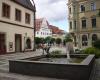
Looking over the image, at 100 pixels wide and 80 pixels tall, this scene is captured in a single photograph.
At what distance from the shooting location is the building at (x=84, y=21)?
47719mm

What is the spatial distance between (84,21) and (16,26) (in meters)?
24.6

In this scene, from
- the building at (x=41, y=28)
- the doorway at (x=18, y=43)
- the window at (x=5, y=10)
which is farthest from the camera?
the building at (x=41, y=28)

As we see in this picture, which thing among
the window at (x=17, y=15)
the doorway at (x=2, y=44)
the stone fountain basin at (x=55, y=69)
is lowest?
the stone fountain basin at (x=55, y=69)

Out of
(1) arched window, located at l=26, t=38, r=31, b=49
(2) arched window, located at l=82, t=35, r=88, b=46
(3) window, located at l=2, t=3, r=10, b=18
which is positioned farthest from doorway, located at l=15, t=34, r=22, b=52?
(2) arched window, located at l=82, t=35, r=88, b=46

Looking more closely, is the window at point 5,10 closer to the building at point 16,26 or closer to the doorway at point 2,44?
the building at point 16,26

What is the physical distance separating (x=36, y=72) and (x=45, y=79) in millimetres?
963

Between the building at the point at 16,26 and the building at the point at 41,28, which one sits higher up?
the building at the point at 41,28

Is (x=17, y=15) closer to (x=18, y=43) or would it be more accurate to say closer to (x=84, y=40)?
(x=18, y=43)

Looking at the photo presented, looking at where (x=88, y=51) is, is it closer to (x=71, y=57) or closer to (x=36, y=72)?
(x=71, y=57)

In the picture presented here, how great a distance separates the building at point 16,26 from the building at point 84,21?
17819 mm

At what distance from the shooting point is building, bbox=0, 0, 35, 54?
2544 cm

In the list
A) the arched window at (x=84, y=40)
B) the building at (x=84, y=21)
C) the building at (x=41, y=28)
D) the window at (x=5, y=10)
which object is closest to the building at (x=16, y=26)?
the window at (x=5, y=10)

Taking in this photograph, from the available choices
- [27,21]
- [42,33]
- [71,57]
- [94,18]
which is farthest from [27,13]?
[42,33]

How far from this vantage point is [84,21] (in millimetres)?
49594
